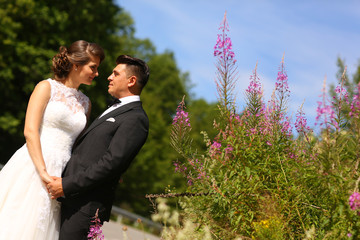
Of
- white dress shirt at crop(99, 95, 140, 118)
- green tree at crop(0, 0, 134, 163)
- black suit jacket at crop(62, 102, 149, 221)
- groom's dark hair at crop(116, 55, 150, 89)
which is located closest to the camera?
black suit jacket at crop(62, 102, 149, 221)

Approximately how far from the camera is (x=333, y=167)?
330cm

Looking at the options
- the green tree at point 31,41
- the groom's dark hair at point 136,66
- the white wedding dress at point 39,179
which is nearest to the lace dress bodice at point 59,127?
the white wedding dress at point 39,179

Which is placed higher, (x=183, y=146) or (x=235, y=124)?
(x=235, y=124)

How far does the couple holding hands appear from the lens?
3922mm

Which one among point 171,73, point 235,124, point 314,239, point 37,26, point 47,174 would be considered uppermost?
point 171,73

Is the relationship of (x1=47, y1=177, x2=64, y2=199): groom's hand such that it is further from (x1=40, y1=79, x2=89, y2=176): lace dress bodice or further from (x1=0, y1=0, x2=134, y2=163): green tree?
(x1=0, y1=0, x2=134, y2=163): green tree

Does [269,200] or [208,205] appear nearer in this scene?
[269,200]

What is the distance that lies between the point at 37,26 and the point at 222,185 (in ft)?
58.3

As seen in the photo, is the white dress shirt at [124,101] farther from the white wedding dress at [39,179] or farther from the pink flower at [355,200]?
the pink flower at [355,200]

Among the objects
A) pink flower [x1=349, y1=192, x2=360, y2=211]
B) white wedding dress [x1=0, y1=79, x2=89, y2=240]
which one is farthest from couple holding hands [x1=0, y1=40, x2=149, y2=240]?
pink flower [x1=349, y1=192, x2=360, y2=211]

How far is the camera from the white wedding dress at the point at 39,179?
4.05 metres

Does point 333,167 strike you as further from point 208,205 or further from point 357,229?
point 208,205

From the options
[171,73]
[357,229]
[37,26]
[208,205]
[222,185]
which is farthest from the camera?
[171,73]

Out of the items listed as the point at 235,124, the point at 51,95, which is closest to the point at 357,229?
the point at 235,124
